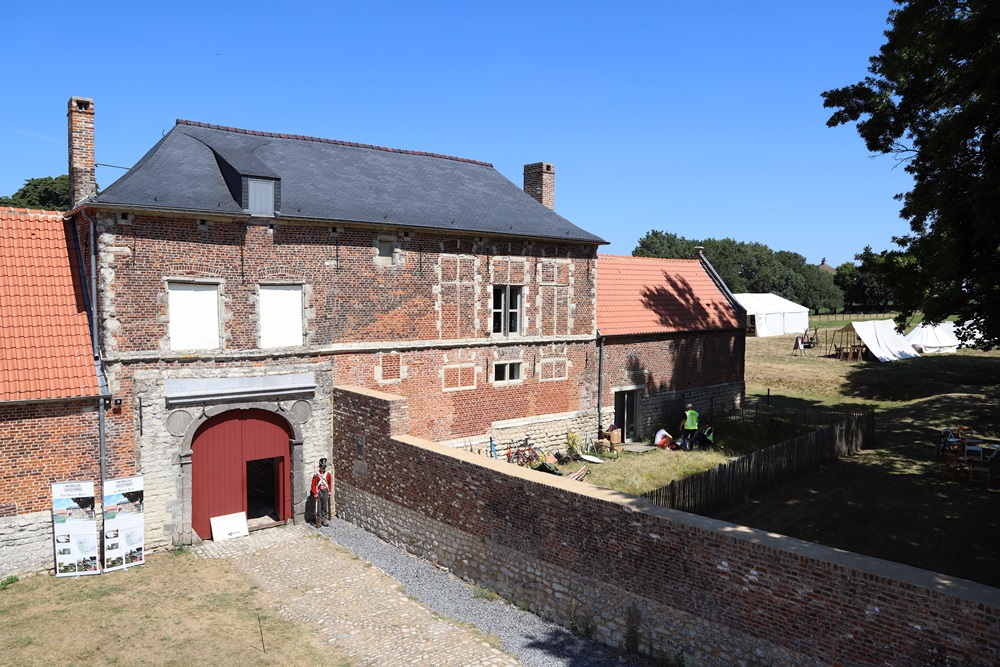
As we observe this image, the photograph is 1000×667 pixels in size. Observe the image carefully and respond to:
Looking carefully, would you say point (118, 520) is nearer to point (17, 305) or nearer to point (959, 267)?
point (17, 305)

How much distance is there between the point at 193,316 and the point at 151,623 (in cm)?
629

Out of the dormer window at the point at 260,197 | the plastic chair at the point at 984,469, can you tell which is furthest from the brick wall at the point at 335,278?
the plastic chair at the point at 984,469

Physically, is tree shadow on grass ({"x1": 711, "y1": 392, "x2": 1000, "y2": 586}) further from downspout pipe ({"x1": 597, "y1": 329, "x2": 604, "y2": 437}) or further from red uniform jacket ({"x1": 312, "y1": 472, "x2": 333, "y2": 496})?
red uniform jacket ({"x1": 312, "y1": 472, "x2": 333, "y2": 496})

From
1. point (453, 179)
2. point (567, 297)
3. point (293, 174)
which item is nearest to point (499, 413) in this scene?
point (567, 297)

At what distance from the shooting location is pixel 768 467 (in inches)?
675

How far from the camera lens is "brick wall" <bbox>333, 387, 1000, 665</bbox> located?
296 inches

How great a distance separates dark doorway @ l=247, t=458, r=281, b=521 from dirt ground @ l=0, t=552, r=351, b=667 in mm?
3152

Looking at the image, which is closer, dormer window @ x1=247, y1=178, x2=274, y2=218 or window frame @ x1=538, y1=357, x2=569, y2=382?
dormer window @ x1=247, y1=178, x2=274, y2=218

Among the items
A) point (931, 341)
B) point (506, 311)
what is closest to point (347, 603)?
point (506, 311)

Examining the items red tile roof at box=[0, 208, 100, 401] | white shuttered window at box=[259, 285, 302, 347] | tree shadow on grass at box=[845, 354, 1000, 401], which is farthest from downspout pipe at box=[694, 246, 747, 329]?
red tile roof at box=[0, 208, 100, 401]

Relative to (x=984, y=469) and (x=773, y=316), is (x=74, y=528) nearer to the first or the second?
(x=984, y=469)

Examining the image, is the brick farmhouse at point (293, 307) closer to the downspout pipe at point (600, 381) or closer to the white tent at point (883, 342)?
the downspout pipe at point (600, 381)

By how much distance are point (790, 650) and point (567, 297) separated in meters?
14.2

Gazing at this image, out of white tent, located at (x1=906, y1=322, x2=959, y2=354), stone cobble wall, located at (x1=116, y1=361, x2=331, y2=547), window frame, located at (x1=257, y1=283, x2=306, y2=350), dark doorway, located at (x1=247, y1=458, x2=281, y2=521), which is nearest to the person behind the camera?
stone cobble wall, located at (x1=116, y1=361, x2=331, y2=547)
